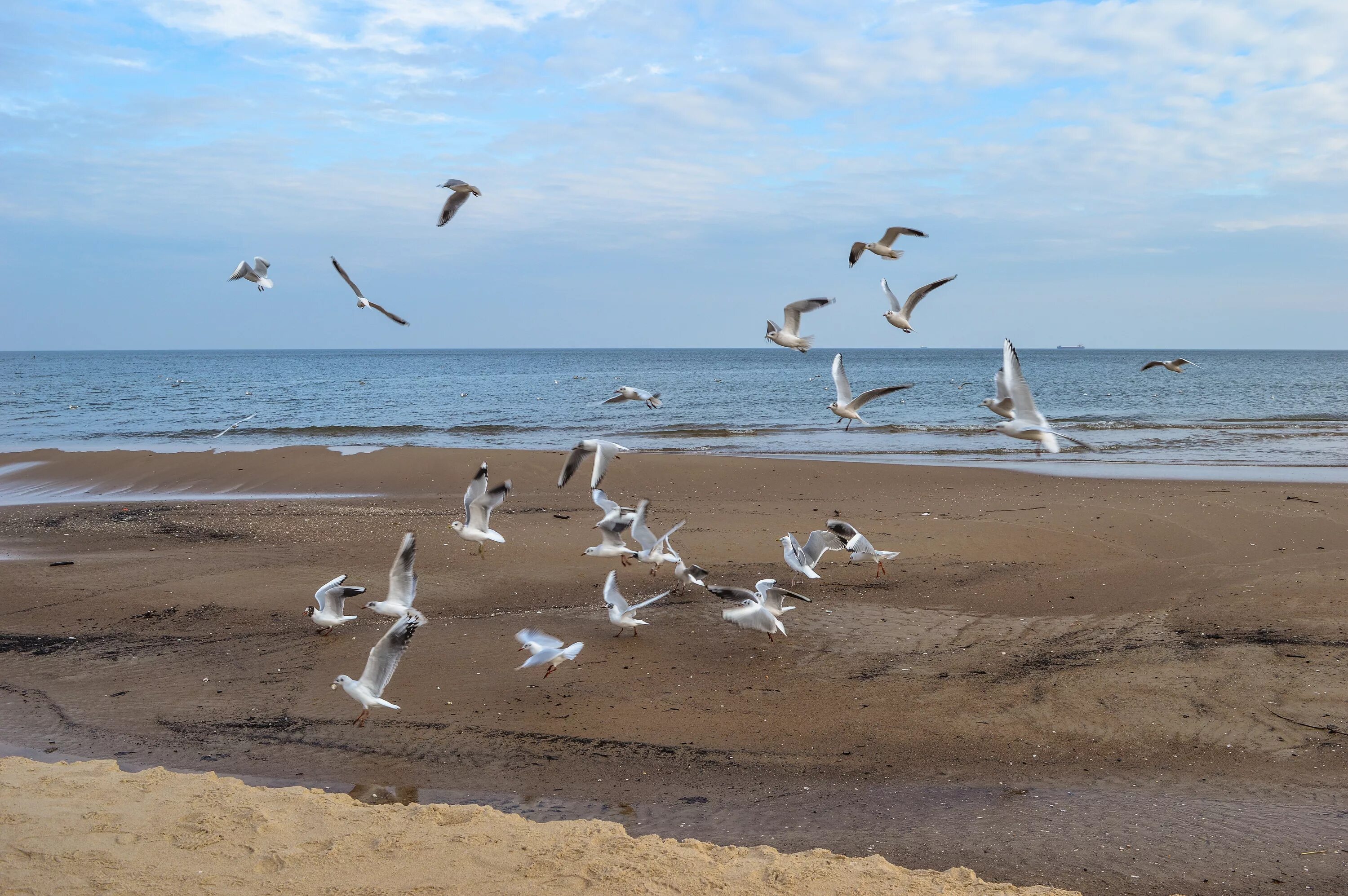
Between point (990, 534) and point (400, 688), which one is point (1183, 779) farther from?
point (990, 534)

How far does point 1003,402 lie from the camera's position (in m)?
7.93

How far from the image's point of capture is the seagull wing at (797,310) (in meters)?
9.94

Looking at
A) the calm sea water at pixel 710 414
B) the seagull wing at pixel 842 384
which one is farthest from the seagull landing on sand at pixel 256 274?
the calm sea water at pixel 710 414

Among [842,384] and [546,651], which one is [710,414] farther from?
[546,651]

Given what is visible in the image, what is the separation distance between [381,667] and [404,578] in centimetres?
145

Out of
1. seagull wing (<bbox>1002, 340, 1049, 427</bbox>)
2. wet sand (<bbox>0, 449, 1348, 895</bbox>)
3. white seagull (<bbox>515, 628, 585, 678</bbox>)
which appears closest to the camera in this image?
wet sand (<bbox>0, 449, 1348, 895</bbox>)

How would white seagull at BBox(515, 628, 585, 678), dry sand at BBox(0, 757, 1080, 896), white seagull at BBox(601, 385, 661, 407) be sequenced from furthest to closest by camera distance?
white seagull at BBox(601, 385, 661, 407), white seagull at BBox(515, 628, 585, 678), dry sand at BBox(0, 757, 1080, 896)

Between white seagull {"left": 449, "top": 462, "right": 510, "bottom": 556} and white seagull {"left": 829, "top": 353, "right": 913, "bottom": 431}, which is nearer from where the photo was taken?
white seagull {"left": 449, "top": 462, "right": 510, "bottom": 556}

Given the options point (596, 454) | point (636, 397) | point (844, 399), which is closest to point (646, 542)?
point (596, 454)

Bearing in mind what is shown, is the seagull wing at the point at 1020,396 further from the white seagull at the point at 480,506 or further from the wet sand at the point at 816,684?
the white seagull at the point at 480,506

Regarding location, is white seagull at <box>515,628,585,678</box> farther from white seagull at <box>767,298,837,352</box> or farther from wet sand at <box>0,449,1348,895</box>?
white seagull at <box>767,298,837,352</box>

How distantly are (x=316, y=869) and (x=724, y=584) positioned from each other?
20.9 ft

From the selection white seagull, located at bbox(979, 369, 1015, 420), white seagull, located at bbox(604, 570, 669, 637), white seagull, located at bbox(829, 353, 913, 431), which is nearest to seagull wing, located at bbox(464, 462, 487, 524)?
white seagull, located at bbox(604, 570, 669, 637)

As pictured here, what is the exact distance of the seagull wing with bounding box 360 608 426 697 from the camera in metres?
6.29
